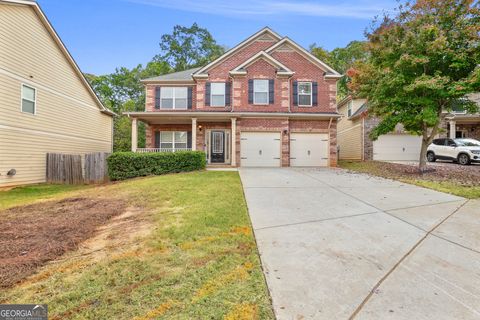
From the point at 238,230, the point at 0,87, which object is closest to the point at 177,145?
the point at 0,87

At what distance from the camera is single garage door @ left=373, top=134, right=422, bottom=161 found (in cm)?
1792

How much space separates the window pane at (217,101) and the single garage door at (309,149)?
194 inches

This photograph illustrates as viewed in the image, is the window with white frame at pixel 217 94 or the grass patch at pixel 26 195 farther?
the window with white frame at pixel 217 94

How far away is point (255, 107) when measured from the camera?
15539mm

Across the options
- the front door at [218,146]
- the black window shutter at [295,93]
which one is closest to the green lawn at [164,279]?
the front door at [218,146]

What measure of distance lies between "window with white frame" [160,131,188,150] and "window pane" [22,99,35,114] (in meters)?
6.79

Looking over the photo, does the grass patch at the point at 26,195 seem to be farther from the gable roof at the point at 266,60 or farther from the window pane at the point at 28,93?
the gable roof at the point at 266,60

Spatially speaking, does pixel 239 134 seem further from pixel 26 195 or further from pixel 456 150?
pixel 456 150

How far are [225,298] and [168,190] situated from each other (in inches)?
217

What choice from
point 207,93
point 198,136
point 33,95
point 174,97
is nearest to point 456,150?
point 207,93

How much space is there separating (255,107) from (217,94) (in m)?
2.65

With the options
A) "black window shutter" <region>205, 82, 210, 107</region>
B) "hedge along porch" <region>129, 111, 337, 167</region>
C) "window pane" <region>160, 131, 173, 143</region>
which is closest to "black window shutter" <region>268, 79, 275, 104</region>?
"hedge along porch" <region>129, 111, 337, 167</region>

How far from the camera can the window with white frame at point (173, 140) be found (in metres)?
16.5
